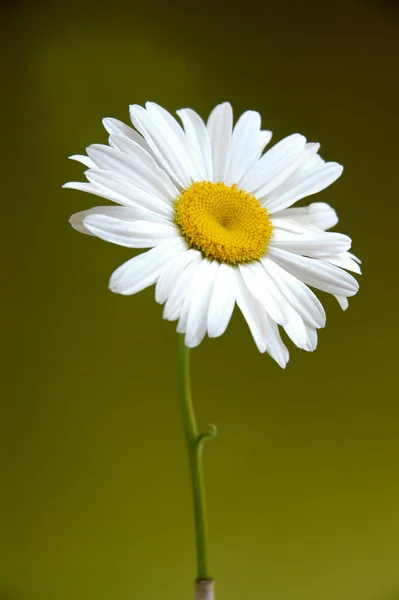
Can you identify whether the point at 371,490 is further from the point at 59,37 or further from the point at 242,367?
the point at 59,37

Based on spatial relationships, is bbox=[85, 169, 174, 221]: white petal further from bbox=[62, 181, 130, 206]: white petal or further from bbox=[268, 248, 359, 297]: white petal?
bbox=[268, 248, 359, 297]: white petal

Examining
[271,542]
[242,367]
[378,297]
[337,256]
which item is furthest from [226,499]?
[337,256]

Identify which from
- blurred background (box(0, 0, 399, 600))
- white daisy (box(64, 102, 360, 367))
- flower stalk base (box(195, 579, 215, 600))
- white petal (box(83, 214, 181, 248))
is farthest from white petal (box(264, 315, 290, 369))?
blurred background (box(0, 0, 399, 600))

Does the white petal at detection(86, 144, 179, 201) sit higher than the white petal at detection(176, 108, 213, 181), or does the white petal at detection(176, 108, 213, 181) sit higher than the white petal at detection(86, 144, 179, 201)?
the white petal at detection(176, 108, 213, 181)

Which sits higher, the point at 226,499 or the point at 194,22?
the point at 194,22

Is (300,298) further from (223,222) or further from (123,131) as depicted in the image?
(123,131)

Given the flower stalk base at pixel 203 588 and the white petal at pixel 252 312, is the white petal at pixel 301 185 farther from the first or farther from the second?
the flower stalk base at pixel 203 588
